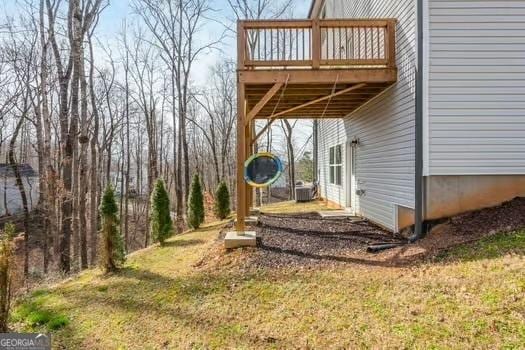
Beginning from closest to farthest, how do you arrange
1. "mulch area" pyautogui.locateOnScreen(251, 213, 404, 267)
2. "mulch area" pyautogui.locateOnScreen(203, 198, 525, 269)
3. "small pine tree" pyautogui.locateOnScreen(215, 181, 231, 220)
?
"mulch area" pyautogui.locateOnScreen(203, 198, 525, 269), "mulch area" pyautogui.locateOnScreen(251, 213, 404, 267), "small pine tree" pyautogui.locateOnScreen(215, 181, 231, 220)

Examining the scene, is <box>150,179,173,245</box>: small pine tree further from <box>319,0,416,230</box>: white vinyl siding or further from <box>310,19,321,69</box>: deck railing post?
<box>310,19,321,69</box>: deck railing post

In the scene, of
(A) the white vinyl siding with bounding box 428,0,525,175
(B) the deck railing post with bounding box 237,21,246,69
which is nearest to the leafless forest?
(B) the deck railing post with bounding box 237,21,246,69

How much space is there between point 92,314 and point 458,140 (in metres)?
5.72

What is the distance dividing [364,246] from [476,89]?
9.94ft

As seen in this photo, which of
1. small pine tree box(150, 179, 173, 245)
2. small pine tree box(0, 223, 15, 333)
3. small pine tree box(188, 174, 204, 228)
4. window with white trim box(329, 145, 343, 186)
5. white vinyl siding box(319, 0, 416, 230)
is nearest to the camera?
small pine tree box(0, 223, 15, 333)

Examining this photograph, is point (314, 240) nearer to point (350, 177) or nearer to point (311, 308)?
point (311, 308)

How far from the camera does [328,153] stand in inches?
534

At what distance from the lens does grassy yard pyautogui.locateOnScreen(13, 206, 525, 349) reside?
304 cm

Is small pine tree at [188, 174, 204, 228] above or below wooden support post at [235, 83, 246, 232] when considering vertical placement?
below

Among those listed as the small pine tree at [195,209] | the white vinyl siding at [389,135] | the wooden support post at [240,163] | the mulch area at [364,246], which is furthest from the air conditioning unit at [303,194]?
the wooden support post at [240,163]

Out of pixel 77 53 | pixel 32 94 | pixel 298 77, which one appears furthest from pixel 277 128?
pixel 298 77

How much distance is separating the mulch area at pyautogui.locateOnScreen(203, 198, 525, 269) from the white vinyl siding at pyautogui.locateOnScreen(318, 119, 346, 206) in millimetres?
4574

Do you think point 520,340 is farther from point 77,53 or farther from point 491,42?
point 77,53

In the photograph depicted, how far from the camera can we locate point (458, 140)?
5.68 meters
